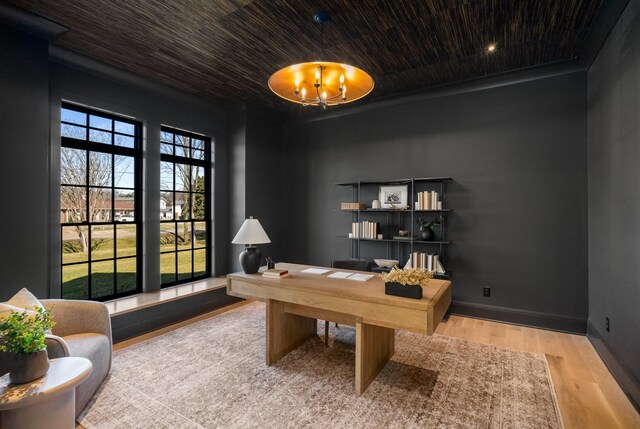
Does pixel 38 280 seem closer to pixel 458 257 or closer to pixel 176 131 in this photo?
pixel 176 131

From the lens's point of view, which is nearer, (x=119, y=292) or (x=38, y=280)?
(x=38, y=280)

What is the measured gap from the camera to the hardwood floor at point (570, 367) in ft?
6.69

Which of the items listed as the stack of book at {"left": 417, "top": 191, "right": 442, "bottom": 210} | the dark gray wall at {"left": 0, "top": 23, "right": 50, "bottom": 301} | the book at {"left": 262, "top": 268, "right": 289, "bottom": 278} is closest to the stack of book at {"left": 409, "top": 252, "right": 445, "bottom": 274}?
the stack of book at {"left": 417, "top": 191, "right": 442, "bottom": 210}

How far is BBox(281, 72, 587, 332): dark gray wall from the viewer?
135 inches

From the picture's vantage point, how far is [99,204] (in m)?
3.61

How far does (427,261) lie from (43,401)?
368 cm

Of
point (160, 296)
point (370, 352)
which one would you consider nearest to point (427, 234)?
point (370, 352)

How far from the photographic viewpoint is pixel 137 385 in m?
2.38

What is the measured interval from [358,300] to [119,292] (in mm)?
3137

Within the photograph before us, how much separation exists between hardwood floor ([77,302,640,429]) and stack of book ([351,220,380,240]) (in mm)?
1454

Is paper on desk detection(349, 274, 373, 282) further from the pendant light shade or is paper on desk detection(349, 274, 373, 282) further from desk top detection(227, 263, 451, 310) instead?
the pendant light shade

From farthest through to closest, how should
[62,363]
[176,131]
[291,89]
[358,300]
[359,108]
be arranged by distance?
[359,108]
[176,131]
[291,89]
[358,300]
[62,363]

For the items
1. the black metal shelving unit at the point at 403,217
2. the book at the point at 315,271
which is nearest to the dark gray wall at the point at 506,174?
the black metal shelving unit at the point at 403,217

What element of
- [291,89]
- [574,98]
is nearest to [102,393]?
[291,89]
